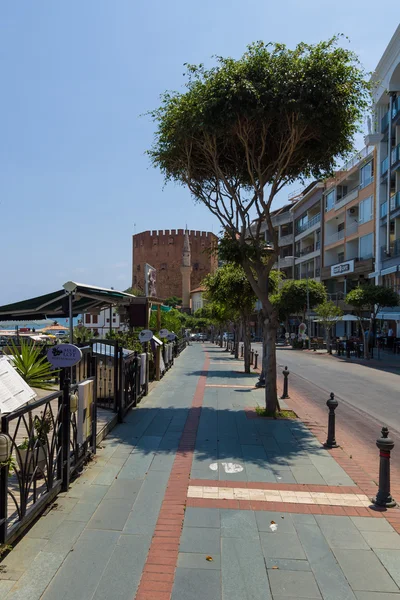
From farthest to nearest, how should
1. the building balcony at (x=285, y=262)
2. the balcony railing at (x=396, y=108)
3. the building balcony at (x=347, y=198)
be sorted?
the building balcony at (x=285, y=262) → the building balcony at (x=347, y=198) → the balcony railing at (x=396, y=108)

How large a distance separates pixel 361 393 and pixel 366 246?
97.1 ft

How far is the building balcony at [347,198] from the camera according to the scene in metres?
44.6

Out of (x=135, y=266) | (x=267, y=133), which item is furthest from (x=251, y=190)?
(x=135, y=266)

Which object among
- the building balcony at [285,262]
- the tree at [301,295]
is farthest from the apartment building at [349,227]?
the building balcony at [285,262]

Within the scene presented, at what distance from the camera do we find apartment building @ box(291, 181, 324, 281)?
56.9 meters

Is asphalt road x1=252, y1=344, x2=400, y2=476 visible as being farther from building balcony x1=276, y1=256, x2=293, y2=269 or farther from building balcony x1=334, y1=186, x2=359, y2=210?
building balcony x1=276, y1=256, x2=293, y2=269

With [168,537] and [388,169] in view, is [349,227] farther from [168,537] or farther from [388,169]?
[168,537]

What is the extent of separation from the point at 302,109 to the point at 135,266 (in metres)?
107

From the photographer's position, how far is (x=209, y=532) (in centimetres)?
467

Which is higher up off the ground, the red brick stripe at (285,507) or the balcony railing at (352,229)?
the balcony railing at (352,229)

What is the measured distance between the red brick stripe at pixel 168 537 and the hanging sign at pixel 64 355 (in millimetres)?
1939

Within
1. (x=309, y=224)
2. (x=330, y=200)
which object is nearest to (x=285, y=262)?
(x=309, y=224)

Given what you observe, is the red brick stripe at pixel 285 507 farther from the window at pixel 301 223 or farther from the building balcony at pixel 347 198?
the window at pixel 301 223

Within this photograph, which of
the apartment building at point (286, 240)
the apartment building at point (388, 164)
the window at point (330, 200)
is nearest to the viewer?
the apartment building at point (388, 164)
